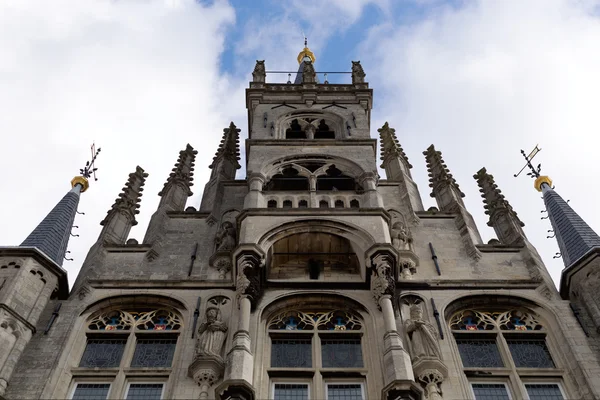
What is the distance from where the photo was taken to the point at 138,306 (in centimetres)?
1766

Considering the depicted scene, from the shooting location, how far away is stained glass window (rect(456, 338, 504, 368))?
52.9 feet

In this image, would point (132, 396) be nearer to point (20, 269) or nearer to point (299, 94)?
point (20, 269)

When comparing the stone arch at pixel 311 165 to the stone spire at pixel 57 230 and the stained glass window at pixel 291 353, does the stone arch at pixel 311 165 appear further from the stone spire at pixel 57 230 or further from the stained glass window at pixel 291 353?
the stained glass window at pixel 291 353

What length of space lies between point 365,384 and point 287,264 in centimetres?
453

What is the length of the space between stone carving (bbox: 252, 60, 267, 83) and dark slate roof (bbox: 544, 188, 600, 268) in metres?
12.8

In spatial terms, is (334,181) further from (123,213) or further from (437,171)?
(123,213)

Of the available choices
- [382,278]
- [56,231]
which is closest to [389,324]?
[382,278]

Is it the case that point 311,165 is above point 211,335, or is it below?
above

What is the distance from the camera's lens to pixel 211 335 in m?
16.0

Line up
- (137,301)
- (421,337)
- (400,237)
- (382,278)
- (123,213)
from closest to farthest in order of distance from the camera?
(421,337), (382,278), (137,301), (400,237), (123,213)

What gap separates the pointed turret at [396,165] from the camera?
23.0 m

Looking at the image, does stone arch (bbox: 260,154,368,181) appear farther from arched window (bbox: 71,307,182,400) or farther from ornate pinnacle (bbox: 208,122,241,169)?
arched window (bbox: 71,307,182,400)

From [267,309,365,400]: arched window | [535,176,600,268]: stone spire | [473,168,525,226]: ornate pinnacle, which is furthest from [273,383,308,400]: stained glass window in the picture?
[473,168,525,226]: ornate pinnacle

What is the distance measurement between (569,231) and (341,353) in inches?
267
